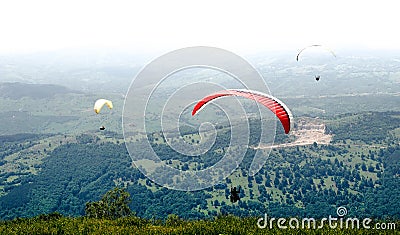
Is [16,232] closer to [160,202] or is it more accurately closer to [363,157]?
[160,202]

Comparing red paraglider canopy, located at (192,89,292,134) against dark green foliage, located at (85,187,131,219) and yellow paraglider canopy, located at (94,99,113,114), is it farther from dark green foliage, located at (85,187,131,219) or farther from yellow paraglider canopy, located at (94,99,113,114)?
dark green foliage, located at (85,187,131,219)

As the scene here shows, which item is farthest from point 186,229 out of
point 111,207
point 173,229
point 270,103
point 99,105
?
point 111,207

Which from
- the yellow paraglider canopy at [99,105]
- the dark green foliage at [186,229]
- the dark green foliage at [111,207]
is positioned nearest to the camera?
the yellow paraglider canopy at [99,105]

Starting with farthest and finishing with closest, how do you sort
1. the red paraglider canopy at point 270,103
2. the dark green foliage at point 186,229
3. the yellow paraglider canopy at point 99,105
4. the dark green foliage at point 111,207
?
the dark green foliage at point 111,207
the dark green foliage at point 186,229
the yellow paraglider canopy at point 99,105
the red paraglider canopy at point 270,103

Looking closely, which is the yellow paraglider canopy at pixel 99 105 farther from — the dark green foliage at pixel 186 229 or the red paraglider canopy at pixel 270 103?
the dark green foliage at pixel 186 229

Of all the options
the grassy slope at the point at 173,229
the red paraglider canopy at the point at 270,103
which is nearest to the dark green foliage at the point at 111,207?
the grassy slope at the point at 173,229

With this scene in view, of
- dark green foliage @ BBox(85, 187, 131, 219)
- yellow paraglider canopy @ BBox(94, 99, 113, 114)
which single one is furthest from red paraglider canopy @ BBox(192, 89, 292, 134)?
dark green foliage @ BBox(85, 187, 131, 219)

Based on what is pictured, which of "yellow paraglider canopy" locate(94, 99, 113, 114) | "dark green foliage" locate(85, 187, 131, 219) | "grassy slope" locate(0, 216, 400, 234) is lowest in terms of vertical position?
"dark green foliage" locate(85, 187, 131, 219)

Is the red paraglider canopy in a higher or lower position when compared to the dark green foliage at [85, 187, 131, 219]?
higher

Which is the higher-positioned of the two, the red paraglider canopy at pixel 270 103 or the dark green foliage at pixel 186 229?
the red paraglider canopy at pixel 270 103

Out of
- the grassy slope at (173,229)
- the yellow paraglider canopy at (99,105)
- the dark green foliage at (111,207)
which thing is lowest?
the dark green foliage at (111,207)

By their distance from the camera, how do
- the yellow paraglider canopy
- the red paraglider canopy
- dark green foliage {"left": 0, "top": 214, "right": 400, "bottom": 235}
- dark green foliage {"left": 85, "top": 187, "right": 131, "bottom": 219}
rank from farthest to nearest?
dark green foliage {"left": 85, "top": 187, "right": 131, "bottom": 219}, dark green foliage {"left": 0, "top": 214, "right": 400, "bottom": 235}, the yellow paraglider canopy, the red paraglider canopy
